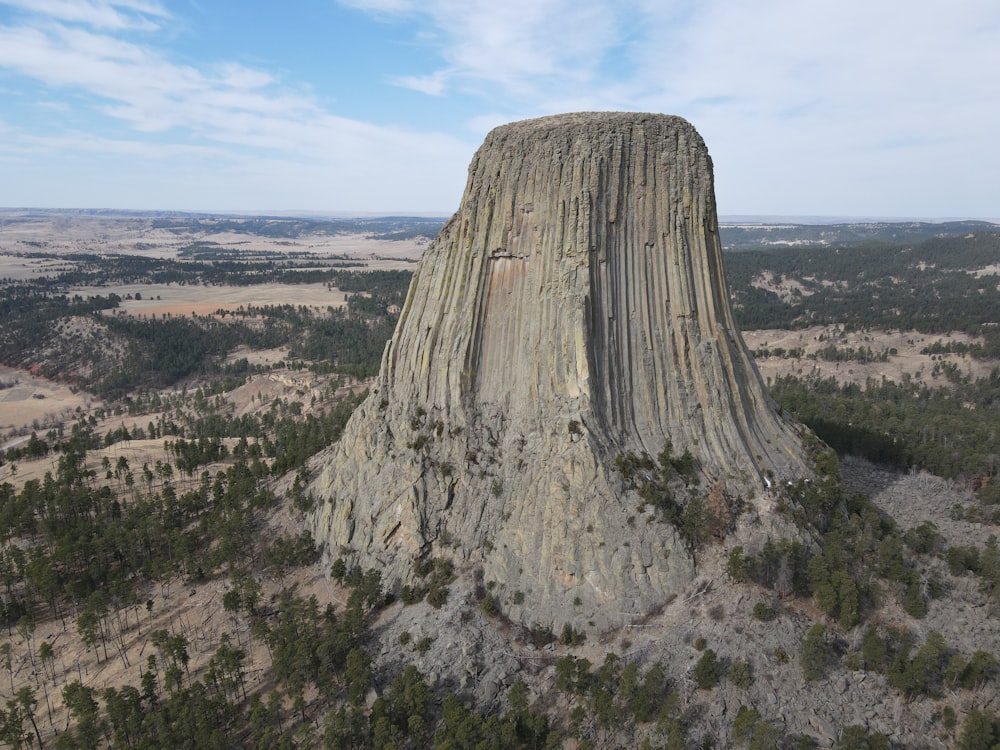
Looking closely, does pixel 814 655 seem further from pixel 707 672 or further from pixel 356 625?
pixel 356 625

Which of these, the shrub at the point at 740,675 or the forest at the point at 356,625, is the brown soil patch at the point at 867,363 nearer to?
the forest at the point at 356,625

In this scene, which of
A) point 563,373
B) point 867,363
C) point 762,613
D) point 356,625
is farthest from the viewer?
point 867,363

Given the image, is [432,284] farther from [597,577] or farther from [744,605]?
[744,605]

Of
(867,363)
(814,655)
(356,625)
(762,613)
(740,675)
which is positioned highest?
(762,613)

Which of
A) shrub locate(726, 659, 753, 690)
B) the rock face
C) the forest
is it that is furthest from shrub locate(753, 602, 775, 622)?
the rock face

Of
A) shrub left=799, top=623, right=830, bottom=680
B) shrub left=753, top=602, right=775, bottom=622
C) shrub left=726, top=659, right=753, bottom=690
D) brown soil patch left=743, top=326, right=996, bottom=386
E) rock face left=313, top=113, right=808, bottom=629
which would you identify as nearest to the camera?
shrub left=726, top=659, right=753, bottom=690

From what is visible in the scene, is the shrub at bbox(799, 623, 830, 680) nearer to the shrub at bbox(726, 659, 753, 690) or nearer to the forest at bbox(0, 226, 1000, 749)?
the forest at bbox(0, 226, 1000, 749)

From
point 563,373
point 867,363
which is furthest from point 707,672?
point 867,363

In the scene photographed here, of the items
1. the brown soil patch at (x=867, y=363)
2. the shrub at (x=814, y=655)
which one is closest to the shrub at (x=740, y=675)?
the shrub at (x=814, y=655)

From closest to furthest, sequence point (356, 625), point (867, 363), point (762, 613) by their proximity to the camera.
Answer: point (762, 613) < point (356, 625) < point (867, 363)
